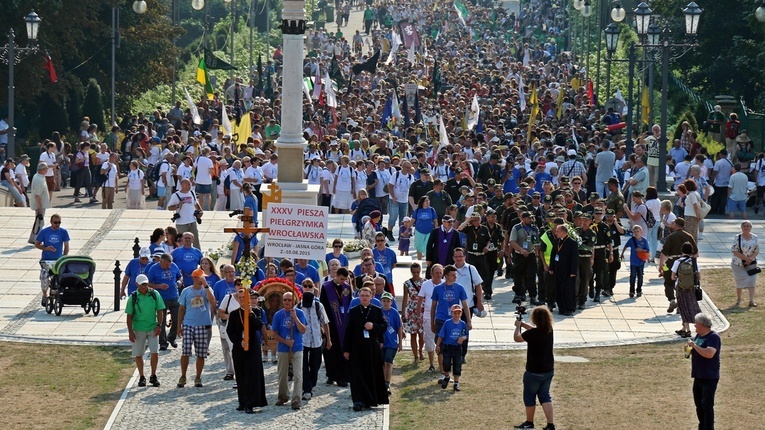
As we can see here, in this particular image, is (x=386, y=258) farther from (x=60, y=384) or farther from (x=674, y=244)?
(x=60, y=384)

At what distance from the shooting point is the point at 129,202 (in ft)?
115

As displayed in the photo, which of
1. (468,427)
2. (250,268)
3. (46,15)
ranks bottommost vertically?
(468,427)

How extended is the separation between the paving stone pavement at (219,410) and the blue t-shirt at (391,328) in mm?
798

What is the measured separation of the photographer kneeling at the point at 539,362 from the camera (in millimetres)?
18672

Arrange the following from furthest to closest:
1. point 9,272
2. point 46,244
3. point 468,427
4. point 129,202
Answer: point 129,202, point 9,272, point 46,244, point 468,427

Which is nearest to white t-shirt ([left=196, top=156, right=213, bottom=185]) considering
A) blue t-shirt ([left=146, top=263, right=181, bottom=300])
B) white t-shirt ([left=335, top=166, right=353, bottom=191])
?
white t-shirt ([left=335, top=166, right=353, bottom=191])

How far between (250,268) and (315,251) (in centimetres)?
102

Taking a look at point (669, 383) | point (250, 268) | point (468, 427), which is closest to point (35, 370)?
point (250, 268)

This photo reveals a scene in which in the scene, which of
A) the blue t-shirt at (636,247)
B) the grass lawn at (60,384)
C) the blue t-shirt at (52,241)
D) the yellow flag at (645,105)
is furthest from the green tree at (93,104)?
the grass lawn at (60,384)

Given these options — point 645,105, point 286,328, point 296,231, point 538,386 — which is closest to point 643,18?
point 645,105

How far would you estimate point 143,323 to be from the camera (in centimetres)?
2109

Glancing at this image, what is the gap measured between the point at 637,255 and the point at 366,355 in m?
8.22

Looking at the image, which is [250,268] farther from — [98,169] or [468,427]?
[98,169]

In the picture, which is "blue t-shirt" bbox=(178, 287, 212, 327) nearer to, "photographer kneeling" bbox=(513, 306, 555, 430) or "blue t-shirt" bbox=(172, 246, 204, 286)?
"blue t-shirt" bbox=(172, 246, 204, 286)
